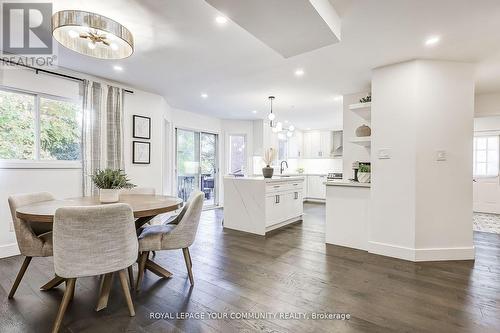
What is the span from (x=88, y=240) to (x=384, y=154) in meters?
3.28

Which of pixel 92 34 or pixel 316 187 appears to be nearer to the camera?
pixel 92 34

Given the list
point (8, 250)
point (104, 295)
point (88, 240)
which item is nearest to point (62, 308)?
point (104, 295)

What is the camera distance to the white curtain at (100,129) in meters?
3.56

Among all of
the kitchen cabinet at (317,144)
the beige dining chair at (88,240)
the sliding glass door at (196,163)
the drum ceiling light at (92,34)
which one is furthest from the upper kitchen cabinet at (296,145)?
the beige dining chair at (88,240)

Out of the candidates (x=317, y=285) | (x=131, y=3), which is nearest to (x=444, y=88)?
Result: (x=317, y=285)

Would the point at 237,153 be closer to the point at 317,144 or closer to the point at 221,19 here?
the point at 317,144

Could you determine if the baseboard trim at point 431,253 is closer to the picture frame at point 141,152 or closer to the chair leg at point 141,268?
the chair leg at point 141,268

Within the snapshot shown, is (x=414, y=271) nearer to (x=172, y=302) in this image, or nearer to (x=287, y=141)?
(x=172, y=302)

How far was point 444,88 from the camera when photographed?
9.94 feet

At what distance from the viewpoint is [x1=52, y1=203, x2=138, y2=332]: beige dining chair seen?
1.56 meters

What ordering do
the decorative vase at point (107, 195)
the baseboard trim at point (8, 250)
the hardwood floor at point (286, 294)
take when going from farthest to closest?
the baseboard trim at point (8, 250)
the decorative vase at point (107, 195)
the hardwood floor at point (286, 294)

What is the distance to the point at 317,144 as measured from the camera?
8.44m

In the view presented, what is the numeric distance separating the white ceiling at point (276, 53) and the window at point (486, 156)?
9.11 ft

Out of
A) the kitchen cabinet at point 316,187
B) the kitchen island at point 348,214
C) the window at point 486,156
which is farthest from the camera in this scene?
the kitchen cabinet at point 316,187
